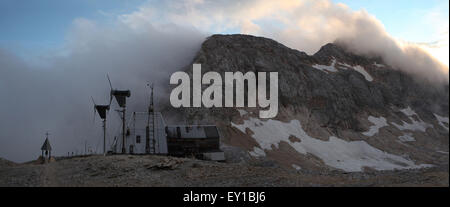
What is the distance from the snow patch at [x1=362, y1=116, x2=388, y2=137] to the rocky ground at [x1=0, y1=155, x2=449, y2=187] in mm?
79399

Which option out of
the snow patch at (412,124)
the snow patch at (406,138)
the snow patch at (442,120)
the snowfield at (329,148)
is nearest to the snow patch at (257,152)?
the snowfield at (329,148)

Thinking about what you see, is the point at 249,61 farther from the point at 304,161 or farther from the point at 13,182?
the point at 13,182

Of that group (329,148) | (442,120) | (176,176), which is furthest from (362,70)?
(176,176)

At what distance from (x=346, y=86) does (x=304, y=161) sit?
53690 mm

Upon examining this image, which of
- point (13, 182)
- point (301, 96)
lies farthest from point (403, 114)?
point (13, 182)

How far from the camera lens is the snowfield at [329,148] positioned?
76.2m

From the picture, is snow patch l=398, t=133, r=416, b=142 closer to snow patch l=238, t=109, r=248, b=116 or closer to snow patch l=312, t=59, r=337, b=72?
snow patch l=312, t=59, r=337, b=72

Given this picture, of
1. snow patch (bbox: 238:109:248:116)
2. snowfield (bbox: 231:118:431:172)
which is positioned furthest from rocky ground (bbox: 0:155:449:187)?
snow patch (bbox: 238:109:248:116)

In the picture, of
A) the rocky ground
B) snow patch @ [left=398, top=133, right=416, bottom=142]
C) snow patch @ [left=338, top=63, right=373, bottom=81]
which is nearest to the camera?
→ the rocky ground

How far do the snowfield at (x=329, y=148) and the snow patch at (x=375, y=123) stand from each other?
360 inches

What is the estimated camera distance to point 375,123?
10800 centimetres

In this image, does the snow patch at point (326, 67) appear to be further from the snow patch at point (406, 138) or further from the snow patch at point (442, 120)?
the snow patch at point (442, 120)

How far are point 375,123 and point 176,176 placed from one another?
94787mm

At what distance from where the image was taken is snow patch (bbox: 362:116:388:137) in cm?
10098
